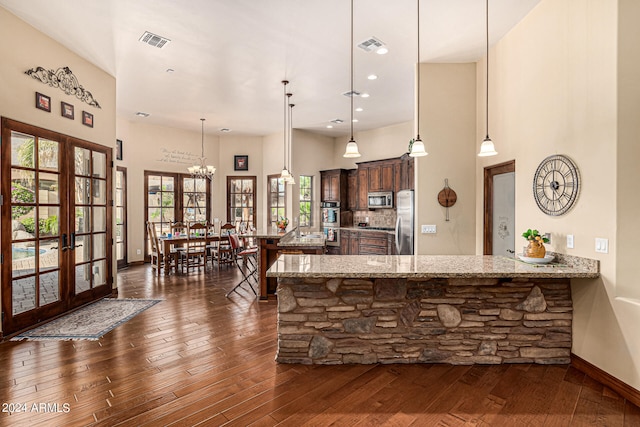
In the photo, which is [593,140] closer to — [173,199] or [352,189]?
[352,189]

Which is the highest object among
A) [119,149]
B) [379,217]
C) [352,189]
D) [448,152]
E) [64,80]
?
[64,80]

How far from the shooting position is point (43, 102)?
3902 millimetres

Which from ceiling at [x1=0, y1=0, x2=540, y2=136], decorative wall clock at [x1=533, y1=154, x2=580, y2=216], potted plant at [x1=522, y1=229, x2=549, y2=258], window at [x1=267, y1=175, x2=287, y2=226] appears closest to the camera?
decorative wall clock at [x1=533, y1=154, x2=580, y2=216]

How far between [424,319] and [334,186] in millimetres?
6168

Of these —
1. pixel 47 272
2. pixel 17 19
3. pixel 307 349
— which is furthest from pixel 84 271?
pixel 307 349

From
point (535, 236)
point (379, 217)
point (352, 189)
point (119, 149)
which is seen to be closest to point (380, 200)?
point (379, 217)

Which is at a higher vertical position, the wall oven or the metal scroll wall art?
the metal scroll wall art

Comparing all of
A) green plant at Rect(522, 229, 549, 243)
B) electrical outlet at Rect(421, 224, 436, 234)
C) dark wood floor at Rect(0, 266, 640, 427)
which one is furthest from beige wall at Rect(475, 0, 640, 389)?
electrical outlet at Rect(421, 224, 436, 234)

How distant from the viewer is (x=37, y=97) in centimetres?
382

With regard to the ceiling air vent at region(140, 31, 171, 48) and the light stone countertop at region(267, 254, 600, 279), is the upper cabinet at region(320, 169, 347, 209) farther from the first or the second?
the light stone countertop at region(267, 254, 600, 279)

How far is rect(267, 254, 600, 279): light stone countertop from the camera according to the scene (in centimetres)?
267

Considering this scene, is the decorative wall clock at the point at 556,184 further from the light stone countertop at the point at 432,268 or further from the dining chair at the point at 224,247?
the dining chair at the point at 224,247

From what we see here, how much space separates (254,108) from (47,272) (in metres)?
4.47

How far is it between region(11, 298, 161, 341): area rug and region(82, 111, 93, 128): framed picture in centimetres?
252
